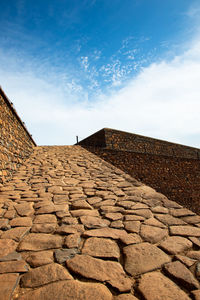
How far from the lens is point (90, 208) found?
279 centimetres

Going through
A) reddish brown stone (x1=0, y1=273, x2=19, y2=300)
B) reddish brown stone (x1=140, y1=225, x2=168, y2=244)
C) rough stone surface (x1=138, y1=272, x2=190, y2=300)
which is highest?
reddish brown stone (x1=0, y1=273, x2=19, y2=300)

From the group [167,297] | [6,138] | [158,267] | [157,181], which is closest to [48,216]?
[158,267]

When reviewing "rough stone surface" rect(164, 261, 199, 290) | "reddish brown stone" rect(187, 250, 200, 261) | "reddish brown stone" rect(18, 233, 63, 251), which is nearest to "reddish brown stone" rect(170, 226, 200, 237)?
"reddish brown stone" rect(187, 250, 200, 261)

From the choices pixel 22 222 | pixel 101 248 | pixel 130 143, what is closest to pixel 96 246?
pixel 101 248

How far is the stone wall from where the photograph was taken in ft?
27.6

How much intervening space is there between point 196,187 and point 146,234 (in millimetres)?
10210

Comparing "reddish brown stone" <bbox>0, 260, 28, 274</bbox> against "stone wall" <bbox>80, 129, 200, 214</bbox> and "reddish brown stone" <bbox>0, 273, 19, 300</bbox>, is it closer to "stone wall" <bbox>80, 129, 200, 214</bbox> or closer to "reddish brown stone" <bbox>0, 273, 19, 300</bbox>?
"reddish brown stone" <bbox>0, 273, 19, 300</bbox>

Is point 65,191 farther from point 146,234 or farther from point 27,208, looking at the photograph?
point 146,234

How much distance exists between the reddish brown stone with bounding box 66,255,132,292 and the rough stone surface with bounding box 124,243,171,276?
10cm

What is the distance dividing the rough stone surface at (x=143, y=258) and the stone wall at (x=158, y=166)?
6.22 metres

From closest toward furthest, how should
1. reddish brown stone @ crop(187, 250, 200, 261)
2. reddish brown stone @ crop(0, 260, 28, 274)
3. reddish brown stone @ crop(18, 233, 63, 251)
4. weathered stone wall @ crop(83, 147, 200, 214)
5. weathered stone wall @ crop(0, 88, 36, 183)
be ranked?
1. reddish brown stone @ crop(0, 260, 28, 274)
2. reddish brown stone @ crop(187, 250, 200, 261)
3. reddish brown stone @ crop(18, 233, 63, 251)
4. weathered stone wall @ crop(0, 88, 36, 183)
5. weathered stone wall @ crop(83, 147, 200, 214)

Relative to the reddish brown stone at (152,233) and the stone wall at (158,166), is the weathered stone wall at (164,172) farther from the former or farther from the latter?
the reddish brown stone at (152,233)

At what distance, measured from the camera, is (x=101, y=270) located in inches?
55.5

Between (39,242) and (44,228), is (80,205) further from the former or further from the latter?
(39,242)
